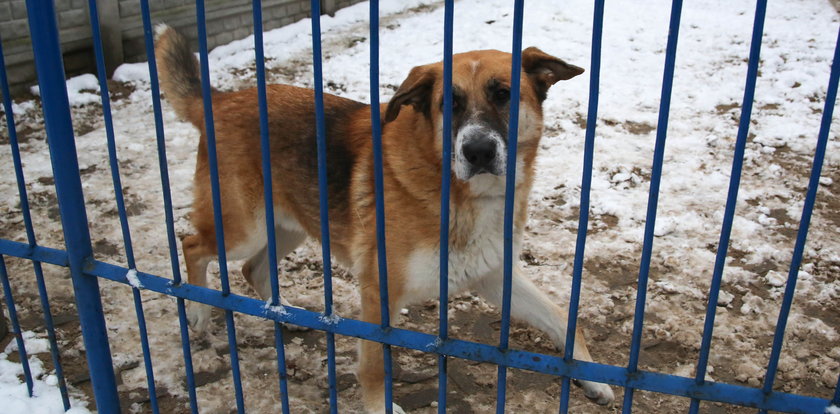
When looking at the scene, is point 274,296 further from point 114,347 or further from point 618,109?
point 618,109

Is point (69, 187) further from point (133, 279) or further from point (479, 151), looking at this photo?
point (479, 151)

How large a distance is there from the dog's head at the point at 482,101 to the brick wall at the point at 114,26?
16.6 ft

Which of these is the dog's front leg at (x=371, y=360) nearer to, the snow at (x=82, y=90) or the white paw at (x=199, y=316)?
the white paw at (x=199, y=316)

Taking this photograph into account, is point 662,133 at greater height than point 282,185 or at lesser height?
greater

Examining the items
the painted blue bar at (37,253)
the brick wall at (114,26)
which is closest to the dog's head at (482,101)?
the painted blue bar at (37,253)

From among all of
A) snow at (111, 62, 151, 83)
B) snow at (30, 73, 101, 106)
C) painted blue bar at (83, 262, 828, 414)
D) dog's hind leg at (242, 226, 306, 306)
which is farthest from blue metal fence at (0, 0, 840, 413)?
snow at (111, 62, 151, 83)

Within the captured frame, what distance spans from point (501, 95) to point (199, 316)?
2004 mm

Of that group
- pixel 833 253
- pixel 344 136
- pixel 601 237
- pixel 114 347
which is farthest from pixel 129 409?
pixel 833 253

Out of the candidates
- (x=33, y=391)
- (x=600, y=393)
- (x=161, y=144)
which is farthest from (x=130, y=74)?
(x=600, y=393)

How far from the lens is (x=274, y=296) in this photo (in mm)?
2275

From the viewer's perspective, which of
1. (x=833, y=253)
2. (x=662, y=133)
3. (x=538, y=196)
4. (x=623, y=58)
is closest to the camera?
(x=662, y=133)

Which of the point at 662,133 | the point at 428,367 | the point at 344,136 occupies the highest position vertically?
the point at 662,133

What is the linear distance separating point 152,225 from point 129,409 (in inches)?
73.7

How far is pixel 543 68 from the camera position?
2.80m
